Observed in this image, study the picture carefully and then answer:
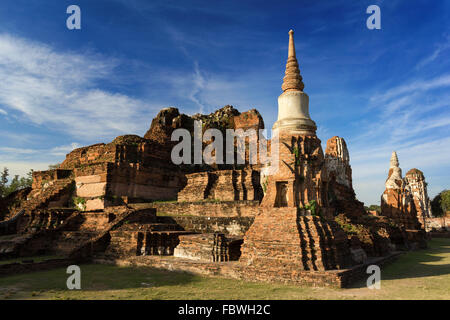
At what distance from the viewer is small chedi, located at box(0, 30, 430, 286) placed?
26.2ft

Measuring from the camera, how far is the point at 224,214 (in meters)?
14.0

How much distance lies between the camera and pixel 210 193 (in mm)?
A: 17047

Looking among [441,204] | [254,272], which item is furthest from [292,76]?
[441,204]

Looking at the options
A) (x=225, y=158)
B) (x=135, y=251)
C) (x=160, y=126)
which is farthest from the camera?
(x=225, y=158)

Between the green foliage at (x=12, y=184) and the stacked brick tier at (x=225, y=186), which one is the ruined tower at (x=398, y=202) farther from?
the green foliage at (x=12, y=184)

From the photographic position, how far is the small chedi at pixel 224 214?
799 cm

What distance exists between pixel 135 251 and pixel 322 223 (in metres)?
6.68

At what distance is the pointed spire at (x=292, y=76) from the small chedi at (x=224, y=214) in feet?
0.11

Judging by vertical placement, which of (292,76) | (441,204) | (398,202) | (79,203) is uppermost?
(292,76)

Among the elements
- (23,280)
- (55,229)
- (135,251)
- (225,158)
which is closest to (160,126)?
(225,158)

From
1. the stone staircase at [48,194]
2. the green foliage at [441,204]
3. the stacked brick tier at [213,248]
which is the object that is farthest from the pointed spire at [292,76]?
the green foliage at [441,204]

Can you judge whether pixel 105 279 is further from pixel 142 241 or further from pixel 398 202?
pixel 398 202

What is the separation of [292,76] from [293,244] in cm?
508
